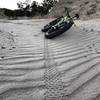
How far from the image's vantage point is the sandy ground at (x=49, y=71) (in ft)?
11.5

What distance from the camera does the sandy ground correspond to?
11.5ft

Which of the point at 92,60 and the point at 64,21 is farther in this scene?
the point at 64,21

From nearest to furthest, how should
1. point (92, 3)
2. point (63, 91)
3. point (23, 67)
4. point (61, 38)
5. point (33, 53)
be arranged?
point (63, 91), point (23, 67), point (33, 53), point (61, 38), point (92, 3)

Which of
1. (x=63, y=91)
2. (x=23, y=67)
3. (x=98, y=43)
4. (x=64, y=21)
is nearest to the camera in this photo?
(x=63, y=91)

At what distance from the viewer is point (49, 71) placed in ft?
14.4

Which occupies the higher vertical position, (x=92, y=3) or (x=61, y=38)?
(x=92, y=3)

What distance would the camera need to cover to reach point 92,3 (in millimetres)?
18359

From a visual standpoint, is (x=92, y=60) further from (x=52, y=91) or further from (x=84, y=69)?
(x=52, y=91)

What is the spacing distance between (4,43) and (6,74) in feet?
7.73

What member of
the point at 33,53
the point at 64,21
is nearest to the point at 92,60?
the point at 33,53

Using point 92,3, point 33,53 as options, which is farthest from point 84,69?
point 92,3

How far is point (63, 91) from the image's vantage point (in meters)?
3.59

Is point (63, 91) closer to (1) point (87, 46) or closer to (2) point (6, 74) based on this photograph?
(2) point (6, 74)

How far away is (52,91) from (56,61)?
55.9 inches
